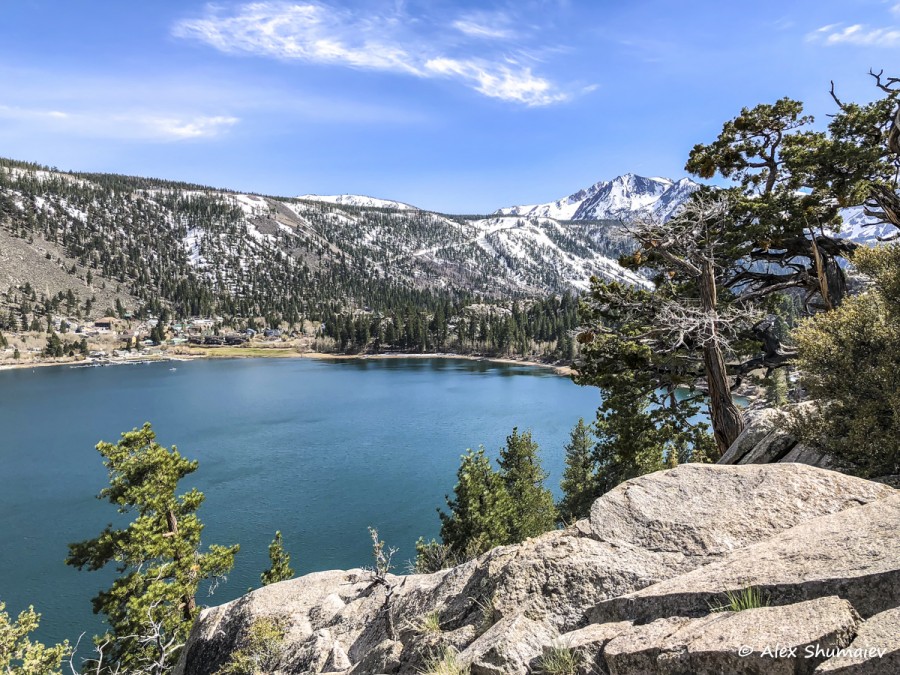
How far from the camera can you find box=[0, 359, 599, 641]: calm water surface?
37906mm

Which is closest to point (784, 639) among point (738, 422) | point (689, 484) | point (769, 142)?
point (689, 484)

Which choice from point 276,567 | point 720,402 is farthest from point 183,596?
point 720,402

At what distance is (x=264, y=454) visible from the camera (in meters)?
63.4

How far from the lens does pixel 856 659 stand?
3.98 meters

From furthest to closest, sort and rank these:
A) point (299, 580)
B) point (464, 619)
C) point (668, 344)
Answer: point (668, 344)
point (299, 580)
point (464, 619)

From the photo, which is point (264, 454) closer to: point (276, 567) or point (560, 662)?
point (276, 567)

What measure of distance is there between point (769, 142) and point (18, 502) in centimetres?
6638

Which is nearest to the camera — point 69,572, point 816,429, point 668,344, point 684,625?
point 684,625

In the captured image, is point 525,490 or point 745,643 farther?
point 525,490

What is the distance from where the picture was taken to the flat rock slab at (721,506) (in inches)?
301

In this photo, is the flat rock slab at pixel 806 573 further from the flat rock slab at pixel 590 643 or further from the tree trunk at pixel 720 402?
the tree trunk at pixel 720 402

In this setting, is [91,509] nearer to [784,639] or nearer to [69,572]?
[69,572]

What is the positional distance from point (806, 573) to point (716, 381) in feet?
33.5

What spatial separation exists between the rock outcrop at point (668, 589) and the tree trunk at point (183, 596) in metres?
13.5
